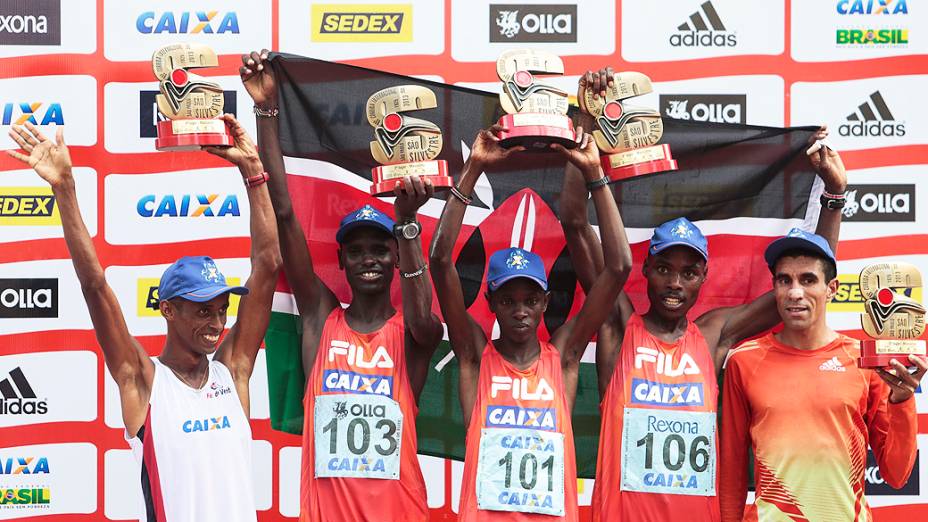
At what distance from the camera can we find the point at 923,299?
195 inches

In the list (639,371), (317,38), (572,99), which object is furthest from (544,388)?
(317,38)

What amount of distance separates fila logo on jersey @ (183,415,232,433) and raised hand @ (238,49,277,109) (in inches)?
54.2

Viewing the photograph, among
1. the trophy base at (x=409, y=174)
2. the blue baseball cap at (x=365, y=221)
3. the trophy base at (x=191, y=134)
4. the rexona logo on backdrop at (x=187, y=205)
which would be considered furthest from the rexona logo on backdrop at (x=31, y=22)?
the trophy base at (x=409, y=174)

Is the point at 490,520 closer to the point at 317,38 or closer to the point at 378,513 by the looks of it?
the point at 378,513

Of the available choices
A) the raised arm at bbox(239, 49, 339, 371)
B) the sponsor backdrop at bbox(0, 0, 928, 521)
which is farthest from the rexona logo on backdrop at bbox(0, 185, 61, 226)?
the raised arm at bbox(239, 49, 339, 371)

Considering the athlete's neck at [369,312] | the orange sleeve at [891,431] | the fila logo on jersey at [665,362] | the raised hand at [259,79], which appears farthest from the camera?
the raised hand at [259,79]

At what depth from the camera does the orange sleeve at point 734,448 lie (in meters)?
3.80

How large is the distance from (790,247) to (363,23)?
7.59 ft

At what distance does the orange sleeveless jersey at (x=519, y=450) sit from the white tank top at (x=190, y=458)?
806mm

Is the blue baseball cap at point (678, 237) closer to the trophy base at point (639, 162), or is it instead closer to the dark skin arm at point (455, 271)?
the trophy base at point (639, 162)

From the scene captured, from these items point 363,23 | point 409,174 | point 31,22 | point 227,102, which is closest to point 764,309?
point 409,174

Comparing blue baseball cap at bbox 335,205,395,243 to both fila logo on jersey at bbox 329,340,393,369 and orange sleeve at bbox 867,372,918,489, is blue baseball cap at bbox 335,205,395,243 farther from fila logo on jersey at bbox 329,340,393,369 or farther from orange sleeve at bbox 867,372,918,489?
orange sleeve at bbox 867,372,918,489

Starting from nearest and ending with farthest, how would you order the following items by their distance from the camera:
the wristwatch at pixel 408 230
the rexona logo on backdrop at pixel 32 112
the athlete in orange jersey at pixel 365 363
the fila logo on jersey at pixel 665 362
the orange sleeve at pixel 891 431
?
the orange sleeve at pixel 891 431 < the wristwatch at pixel 408 230 < the athlete in orange jersey at pixel 365 363 < the fila logo on jersey at pixel 665 362 < the rexona logo on backdrop at pixel 32 112

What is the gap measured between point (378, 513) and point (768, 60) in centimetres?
284
